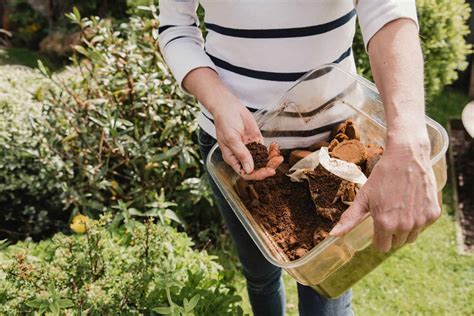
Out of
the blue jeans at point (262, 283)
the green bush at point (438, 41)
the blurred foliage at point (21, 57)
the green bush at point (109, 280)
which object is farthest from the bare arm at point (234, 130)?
the blurred foliage at point (21, 57)

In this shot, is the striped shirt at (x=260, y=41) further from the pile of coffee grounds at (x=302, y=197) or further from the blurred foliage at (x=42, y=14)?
the blurred foliage at (x=42, y=14)

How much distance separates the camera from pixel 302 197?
142cm

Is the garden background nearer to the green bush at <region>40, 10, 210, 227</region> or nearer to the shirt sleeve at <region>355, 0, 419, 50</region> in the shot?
the green bush at <region>40, 10, 210, 227</region>

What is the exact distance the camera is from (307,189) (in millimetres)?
1426

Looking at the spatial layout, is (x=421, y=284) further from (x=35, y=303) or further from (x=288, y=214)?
(x=35, y=303)

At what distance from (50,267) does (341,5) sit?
128cm

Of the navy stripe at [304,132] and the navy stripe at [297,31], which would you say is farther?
the navy stripe at [304,132]

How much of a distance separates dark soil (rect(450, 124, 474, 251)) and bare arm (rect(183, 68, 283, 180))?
7.06 feet

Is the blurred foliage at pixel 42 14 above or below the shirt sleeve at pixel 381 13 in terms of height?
below

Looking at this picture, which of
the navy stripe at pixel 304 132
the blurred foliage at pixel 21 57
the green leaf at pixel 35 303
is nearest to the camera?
the navy stripe at pixel 304 132

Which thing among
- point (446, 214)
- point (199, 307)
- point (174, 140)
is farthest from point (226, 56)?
point (446, 214)

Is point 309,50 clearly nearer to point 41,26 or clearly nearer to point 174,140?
point 174,140

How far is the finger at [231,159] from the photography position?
1.41m

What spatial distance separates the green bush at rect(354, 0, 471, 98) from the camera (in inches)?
136
